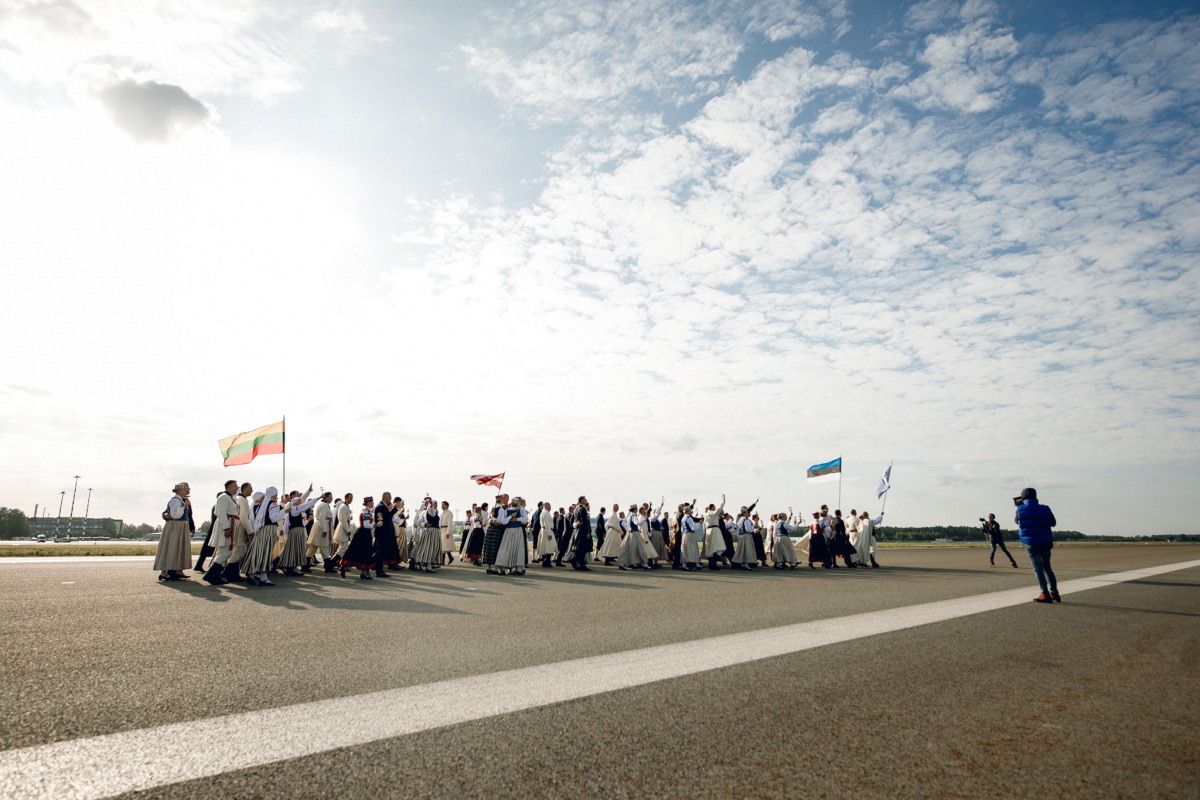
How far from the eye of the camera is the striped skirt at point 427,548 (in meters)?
15.7

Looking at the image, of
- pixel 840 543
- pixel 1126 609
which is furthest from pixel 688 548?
pixel 1126 609

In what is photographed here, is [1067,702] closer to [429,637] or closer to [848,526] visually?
→ [429,637]

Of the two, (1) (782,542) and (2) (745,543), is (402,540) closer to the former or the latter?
(2) (745,543)

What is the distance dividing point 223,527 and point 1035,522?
1467 cm

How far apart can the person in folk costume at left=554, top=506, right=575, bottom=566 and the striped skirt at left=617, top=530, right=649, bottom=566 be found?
83.3 inches

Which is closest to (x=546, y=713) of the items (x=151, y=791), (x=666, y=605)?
(x=151, y=791)

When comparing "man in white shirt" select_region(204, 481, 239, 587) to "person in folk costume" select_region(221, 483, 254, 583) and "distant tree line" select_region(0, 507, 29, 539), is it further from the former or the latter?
"distant tree line" select_region(0, 507, 29, 539)

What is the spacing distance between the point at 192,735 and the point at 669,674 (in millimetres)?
3200

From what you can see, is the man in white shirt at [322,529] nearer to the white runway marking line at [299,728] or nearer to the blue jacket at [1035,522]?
the white runway marking line at [299,728]

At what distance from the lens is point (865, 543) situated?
21.7 metres

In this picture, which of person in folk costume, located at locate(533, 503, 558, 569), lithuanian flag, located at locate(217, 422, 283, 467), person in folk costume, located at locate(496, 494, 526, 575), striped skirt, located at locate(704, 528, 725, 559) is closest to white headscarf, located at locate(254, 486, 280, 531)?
person in folk costume, located at locate(496, 494, 526, 575)

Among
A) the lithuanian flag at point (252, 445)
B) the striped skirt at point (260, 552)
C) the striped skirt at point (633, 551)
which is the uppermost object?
the lithuanian flag at point (252, 445)

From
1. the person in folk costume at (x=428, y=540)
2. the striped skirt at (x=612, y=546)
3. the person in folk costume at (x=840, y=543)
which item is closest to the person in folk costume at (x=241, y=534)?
the person in folk costume at (x=428, y=540)

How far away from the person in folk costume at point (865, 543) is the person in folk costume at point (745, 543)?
4.38 m
